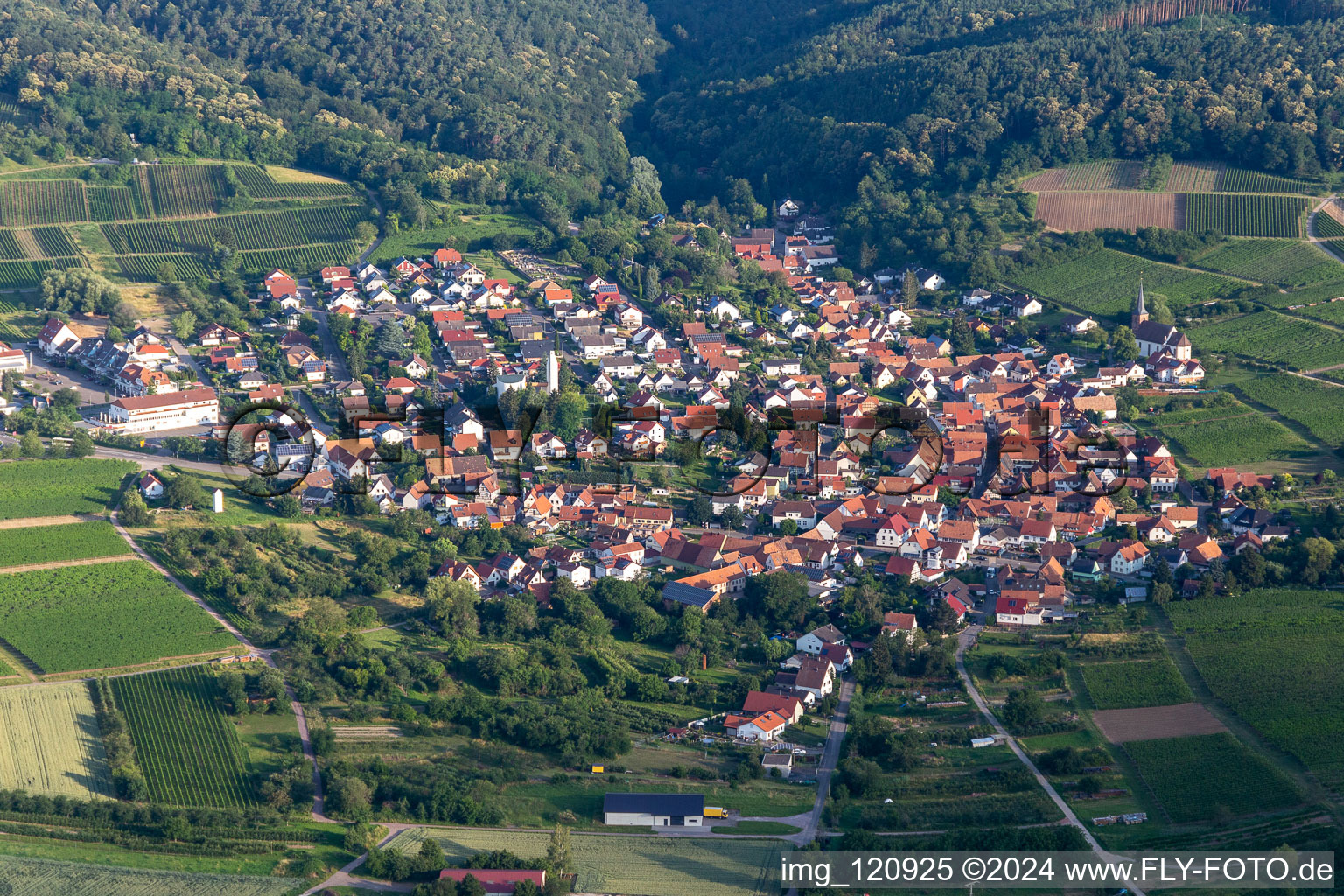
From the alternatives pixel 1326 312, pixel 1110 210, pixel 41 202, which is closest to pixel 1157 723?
pixel 1326 312

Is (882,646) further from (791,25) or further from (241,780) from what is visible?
(791,25)

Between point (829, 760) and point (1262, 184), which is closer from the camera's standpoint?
point (829, 760)

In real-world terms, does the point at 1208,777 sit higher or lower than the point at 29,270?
lower

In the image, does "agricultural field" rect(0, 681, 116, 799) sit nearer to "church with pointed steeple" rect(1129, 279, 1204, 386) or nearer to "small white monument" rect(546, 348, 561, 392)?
"small white monument" rect(546, 348, 561, 392)

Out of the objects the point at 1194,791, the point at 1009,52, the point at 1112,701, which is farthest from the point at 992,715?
the point at 1009,52

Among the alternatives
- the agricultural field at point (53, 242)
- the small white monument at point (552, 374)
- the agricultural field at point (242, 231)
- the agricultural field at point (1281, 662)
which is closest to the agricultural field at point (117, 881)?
the agricultural field at point (1281, 662)

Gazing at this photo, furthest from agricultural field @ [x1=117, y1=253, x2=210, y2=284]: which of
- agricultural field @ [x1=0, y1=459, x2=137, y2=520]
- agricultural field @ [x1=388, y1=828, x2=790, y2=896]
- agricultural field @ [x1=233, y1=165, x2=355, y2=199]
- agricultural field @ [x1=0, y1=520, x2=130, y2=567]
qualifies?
agricultural field @ [x1=388, y1=828, x2=790, y2=896]

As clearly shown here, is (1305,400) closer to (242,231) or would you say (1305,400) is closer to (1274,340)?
(1274,340)
